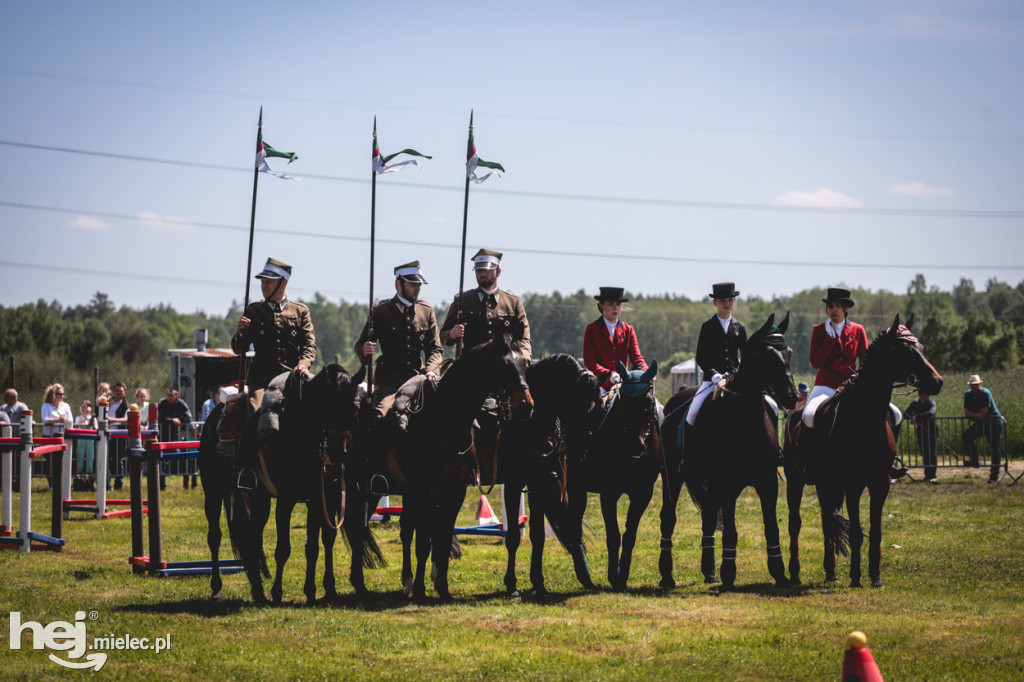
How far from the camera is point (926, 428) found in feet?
83.1

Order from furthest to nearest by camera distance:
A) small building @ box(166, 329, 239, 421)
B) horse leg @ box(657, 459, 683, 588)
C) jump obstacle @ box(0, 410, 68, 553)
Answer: small building @ box(166, 329, 239, 421)
jump obstacle @ box(0, 410, 68, 553)
horse leg @ box(657, 459, 683, 588)

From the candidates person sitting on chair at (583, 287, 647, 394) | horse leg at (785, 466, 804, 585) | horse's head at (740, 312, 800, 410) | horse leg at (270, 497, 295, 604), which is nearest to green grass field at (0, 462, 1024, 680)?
horse leg at (270, 497, 295, 604)

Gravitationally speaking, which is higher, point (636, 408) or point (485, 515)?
point (636, 408)

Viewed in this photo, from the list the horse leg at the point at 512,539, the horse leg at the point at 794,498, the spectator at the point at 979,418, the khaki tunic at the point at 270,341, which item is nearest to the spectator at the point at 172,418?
the khaki tunic at the point at 270,341

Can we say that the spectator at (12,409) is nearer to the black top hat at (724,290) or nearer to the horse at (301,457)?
the horse at (301,457)

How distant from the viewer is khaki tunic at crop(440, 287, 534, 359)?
12000mm

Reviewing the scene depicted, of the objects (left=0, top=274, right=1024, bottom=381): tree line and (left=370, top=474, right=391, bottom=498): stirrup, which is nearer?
(left=370, top=474, right=391, bottom=498): stirrup

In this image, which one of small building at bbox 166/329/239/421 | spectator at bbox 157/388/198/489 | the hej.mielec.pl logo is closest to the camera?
the hej.mielec.pl logo

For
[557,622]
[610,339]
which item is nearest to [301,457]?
[557,622]

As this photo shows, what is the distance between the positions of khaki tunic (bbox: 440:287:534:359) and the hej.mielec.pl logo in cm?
433

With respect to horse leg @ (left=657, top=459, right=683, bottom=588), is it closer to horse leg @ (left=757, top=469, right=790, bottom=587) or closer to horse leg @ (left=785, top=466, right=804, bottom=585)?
horse leg @ (left=757, top=469, right=790, bottom=587)

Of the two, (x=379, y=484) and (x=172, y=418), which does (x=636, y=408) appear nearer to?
(x=379, y=484)

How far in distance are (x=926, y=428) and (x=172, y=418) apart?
17.2 meters

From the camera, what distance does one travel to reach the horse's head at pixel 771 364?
11086 millimetres
